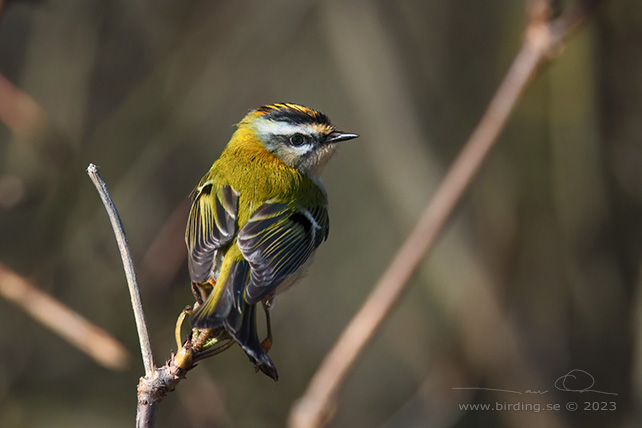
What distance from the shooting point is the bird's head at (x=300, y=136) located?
3.20 metres

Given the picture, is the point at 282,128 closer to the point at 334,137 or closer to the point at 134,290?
the point at 334,137

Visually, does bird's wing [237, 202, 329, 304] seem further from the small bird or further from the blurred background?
the blurred background

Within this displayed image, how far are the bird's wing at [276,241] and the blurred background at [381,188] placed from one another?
0.95 m

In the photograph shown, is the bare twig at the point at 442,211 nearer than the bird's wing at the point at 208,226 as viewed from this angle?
Yes

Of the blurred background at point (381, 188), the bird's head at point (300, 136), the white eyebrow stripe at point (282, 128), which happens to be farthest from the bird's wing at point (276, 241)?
the blurred background at point (381, 188)

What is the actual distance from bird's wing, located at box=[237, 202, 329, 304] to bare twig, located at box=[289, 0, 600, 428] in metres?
0.34

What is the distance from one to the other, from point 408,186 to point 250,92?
1.33 metres

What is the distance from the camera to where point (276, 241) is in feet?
8.75

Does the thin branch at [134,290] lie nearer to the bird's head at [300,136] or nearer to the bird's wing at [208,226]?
the bird's wing at [208,226]

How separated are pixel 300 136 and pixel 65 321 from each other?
1.31 meters
